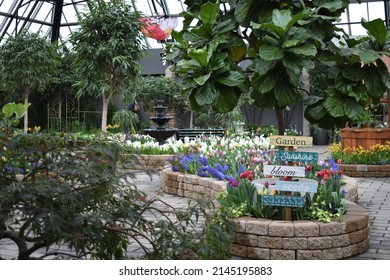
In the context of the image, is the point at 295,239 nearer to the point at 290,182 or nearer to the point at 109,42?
the point at 290,182

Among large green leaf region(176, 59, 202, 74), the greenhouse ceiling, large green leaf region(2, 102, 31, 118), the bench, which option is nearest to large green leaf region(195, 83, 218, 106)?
large green leaf region(176, 59, 202, 74)

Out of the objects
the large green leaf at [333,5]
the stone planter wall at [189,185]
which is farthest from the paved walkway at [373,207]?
the large green leaf at [333,5]

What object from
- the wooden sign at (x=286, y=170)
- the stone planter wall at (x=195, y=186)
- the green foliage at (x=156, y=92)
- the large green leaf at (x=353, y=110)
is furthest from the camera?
the green foliage at (x=156, y=92)

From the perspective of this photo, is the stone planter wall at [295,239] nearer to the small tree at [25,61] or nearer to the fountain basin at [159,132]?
the fountain basin at [159,132]

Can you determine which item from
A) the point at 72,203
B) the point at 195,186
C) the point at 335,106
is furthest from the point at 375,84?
the point at 195,186

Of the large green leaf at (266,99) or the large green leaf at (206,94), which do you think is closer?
the large green leaf at (206,94)

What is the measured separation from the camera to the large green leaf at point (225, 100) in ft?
9.21

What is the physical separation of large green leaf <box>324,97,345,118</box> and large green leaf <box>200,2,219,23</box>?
31.3 inches

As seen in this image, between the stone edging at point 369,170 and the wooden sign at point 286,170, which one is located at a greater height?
the wooden sign at point 286,170

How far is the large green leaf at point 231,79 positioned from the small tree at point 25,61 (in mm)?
11968

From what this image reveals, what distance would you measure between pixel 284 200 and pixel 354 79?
0.93 meters

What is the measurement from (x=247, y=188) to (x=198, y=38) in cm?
135

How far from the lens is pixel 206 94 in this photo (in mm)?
2736

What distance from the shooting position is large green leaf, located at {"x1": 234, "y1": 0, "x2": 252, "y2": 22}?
2895 millimetres
